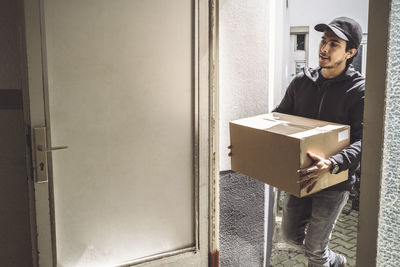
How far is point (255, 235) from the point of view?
3162mm

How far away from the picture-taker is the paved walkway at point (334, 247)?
3652mm

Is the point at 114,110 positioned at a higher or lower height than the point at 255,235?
higher

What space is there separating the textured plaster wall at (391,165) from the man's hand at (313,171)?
1221mm

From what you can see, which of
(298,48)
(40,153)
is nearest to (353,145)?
(40,153)

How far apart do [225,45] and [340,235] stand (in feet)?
9.10

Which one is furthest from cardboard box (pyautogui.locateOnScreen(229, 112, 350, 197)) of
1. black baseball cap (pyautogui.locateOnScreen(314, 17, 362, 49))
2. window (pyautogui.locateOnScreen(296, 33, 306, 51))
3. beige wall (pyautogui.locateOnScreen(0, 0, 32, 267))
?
window (pyautogui.locateOnScreen(296, 33, 306, 51))

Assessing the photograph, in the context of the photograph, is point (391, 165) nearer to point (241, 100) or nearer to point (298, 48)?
point (241, 100)

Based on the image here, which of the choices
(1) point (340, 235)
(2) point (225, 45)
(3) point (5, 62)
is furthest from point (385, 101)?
(1) point (340, 235)

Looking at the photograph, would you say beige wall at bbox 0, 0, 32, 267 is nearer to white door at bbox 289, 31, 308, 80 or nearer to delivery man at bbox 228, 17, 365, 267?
delivery man at bbox 228, 17, 365, 267

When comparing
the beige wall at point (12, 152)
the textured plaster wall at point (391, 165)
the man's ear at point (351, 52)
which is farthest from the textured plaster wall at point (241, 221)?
the textured plaster wall at point (391, 165)

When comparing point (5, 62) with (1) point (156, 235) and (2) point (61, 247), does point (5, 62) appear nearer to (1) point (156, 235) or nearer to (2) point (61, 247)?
(2) point (61, 247)

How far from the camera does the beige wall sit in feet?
7.64

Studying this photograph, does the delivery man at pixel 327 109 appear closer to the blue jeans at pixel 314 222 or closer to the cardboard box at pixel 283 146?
the blue jeans at pixel 314 222

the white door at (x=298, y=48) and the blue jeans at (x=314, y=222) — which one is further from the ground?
the white door at (x=298, y=48)
